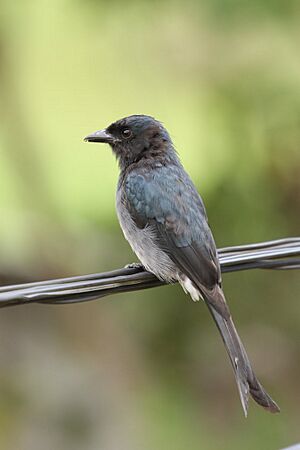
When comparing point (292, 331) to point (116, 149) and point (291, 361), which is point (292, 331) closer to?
point (291, 361)

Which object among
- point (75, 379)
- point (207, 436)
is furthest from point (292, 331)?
point (75, 379)

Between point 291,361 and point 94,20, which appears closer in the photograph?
point 94,20

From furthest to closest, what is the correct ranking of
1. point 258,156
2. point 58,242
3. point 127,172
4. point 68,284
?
point 58,242 → point 258,156 → point 127,172 → point 68,284

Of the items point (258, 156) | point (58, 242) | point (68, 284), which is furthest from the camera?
point (58, 242)

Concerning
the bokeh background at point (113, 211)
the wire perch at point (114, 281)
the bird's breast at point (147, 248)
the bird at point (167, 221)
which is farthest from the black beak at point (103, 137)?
the bokeh background at point (113, 211)

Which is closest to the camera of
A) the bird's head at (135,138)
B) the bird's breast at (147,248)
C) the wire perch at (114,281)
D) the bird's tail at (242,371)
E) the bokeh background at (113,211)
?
the wire perch at (114,281)

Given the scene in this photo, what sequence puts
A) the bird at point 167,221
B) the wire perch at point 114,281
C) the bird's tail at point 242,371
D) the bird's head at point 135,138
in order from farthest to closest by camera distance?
the bird's head at point 135,138, the bird at point 167,221, the bird's tail at point 242,371, the wire perch at point 114,281

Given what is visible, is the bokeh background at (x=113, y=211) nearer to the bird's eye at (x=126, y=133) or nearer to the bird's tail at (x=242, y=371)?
the bird's eye at (x=126, y=133)

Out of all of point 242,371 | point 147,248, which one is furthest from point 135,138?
point 242,371
